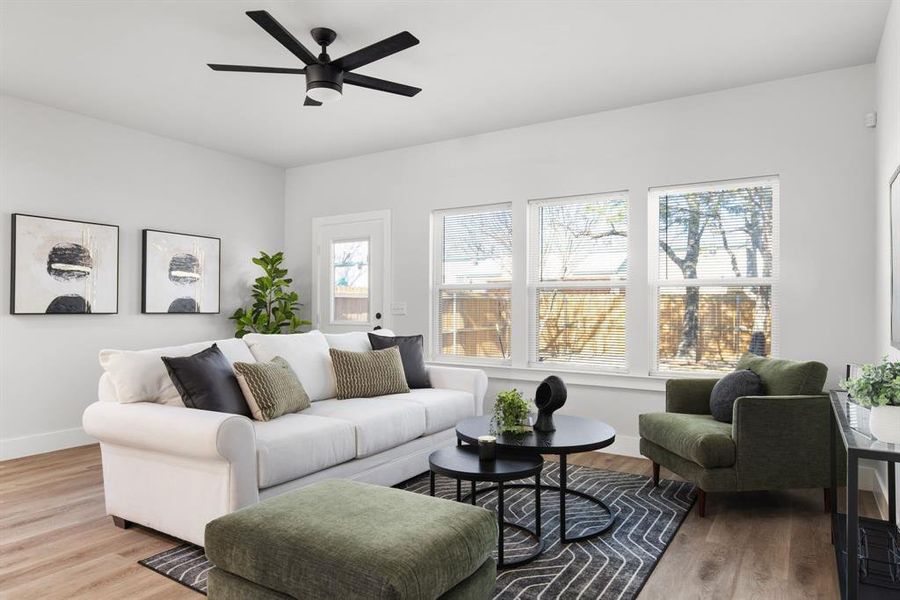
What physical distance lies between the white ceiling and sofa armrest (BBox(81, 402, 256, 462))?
2.05 metres

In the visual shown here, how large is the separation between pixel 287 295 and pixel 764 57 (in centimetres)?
458

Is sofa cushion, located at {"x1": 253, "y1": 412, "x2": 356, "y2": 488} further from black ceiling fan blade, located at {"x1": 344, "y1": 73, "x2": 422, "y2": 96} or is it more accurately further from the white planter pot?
the white planter pot

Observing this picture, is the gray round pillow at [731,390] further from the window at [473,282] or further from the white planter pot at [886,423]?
the window at [473,282]

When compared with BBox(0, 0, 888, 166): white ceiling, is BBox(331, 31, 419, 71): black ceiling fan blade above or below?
below

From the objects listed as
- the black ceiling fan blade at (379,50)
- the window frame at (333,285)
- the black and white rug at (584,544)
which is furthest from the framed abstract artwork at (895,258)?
the window frame at (333,285)

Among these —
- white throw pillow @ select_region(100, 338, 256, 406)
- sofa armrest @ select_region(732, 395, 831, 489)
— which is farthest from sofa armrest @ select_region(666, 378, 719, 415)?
white throw pillow @ select_region(100, 338, 256, 406)

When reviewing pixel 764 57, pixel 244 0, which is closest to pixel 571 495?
pixel 764 57

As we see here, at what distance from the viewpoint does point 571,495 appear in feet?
11.1

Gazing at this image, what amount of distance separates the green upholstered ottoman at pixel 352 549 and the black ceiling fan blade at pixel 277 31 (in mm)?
2053

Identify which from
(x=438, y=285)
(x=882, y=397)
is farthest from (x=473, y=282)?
(x=882, y=397)

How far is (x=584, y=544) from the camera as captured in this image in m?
2.70

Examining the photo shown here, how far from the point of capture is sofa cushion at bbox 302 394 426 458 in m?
3.16

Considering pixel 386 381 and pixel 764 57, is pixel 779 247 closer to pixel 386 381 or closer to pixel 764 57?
pixel 764 57

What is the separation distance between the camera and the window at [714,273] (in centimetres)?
401
